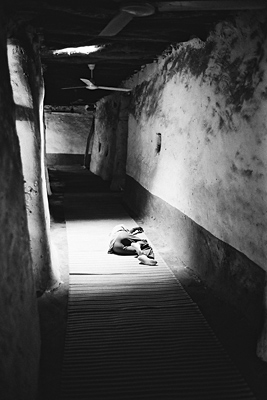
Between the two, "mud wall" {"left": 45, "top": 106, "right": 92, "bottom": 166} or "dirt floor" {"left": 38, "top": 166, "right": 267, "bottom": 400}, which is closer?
"dirt floor" {"left": 38, "top": 166, "right": 267, "bottom": 400}

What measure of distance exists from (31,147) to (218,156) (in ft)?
7.45

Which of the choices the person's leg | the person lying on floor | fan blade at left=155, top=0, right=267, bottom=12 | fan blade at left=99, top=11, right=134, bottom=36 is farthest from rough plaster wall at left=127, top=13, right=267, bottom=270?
fan blade at left=99, top=11, right=134, bottom=36

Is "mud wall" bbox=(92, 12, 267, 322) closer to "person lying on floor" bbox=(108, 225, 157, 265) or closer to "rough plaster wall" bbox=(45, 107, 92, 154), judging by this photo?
"person lying on floor" bbox=(108, 225, 157, 265)

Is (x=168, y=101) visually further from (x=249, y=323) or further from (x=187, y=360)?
(x=187, y=360)

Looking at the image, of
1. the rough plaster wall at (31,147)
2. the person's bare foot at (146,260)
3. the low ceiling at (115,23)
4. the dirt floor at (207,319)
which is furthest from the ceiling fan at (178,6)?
the person's bare foot at (146,260)

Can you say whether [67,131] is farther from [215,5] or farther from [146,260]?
[215,5]

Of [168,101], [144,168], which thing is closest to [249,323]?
[168,101]

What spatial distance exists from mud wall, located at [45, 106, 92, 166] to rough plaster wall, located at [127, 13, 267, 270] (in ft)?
40.5

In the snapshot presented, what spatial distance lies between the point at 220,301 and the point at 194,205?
149cm

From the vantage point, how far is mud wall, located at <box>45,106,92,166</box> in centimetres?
1914

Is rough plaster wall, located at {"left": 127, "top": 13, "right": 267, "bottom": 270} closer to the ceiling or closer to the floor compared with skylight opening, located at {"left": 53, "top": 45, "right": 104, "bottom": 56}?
closer to the floor

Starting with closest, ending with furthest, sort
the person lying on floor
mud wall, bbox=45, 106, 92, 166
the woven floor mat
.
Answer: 1. the woven floor mat
2. the person lying on floor
3. mud wall, bbox=45, 106, 92, 166

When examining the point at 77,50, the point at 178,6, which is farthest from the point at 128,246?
the point at 178,6

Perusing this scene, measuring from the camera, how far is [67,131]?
64.1ft
